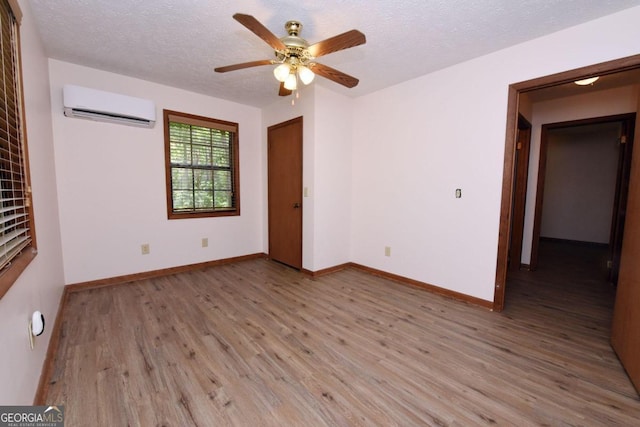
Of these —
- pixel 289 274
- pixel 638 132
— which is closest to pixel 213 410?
pixel 289 274

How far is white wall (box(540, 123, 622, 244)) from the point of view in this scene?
521cm

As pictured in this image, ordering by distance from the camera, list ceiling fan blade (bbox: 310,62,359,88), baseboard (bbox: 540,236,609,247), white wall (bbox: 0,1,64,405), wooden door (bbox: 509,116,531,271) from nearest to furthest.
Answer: white wall (bbox: 0,1,64,405) < ceiling fan blade (bbox: 310,62,359,88) < wooden door (bbox: 509,116,531,271) < baseboard (bbox: 540,236,609,247)

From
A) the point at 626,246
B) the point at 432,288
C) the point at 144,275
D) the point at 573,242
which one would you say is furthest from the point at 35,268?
the point at 573,242

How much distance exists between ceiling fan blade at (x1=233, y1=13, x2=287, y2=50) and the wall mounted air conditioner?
2.04m

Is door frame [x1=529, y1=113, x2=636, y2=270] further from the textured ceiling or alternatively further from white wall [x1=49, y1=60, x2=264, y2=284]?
white wall [x1=49, y1=60, x2=264, y2=284]

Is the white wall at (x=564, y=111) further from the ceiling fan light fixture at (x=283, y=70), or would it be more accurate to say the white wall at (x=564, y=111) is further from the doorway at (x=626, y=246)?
the ceiling fan light fixture at (x=283, y=70)

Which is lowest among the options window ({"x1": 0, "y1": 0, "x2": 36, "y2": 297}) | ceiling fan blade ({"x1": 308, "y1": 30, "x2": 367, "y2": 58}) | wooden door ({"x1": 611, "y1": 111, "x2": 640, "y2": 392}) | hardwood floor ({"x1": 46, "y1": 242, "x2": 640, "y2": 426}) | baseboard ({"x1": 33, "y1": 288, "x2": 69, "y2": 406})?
hardwood floor ({"x1": 46, "y1": 242, "x2": 640, "y2": 426})

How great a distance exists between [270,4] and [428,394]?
261 cm

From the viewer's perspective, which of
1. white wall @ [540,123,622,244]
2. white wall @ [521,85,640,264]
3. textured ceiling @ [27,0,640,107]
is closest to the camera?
textured ceiling @ [27,0,640,107]

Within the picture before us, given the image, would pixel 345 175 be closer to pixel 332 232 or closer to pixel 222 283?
pixel 332 232

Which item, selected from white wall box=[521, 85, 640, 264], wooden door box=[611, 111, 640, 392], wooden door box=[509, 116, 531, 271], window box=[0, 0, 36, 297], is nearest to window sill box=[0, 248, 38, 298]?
window box=[0, 0, 36, 297]

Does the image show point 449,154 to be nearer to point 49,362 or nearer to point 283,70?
point 283,70

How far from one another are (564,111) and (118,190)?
561cm

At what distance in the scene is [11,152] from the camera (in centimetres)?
128
